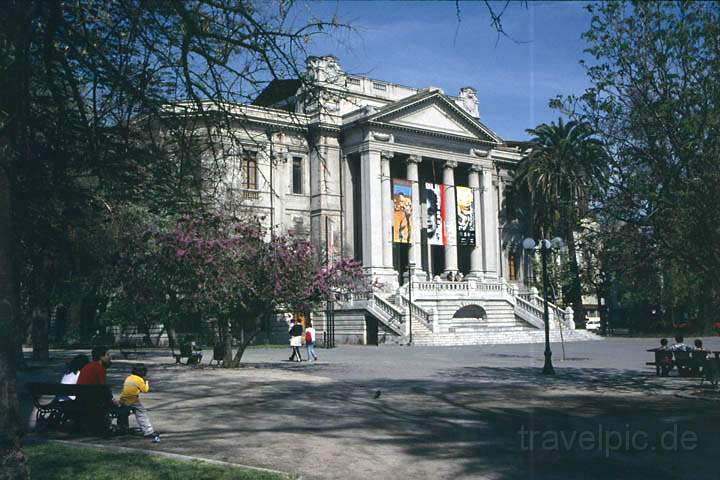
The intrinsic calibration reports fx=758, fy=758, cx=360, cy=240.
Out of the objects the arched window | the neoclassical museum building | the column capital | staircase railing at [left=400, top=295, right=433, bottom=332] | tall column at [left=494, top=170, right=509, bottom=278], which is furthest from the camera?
tall column at [left=494, top=170, right=509, bottom=278]

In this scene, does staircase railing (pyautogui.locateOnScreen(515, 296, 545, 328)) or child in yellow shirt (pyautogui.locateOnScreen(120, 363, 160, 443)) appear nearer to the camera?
child in yellow shirt (pyautogui.locateOnScreen(120, 363, 160, 443))

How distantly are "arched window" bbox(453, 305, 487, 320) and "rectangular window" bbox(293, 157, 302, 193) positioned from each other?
1396 cm

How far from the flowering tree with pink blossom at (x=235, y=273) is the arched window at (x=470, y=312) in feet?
88.7

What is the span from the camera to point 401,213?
50000mm

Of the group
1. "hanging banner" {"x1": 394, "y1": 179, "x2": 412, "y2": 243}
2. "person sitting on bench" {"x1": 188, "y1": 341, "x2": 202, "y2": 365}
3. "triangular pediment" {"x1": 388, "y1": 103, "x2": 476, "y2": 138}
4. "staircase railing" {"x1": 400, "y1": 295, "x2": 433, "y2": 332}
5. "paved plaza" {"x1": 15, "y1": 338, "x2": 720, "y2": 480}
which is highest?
"triangular pediment" {"x1": 388, "y1": 103, "x2": 476, "y2": 138}

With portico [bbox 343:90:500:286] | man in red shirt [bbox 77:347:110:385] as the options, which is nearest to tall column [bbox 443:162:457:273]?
portico [bbox 343:90:500:286]

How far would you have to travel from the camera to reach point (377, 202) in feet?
166

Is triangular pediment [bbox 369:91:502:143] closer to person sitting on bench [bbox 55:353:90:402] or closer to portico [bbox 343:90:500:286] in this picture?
portico [bbox 343:90:500:286]

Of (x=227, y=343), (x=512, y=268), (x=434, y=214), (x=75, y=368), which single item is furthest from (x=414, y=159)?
(x=75, y=368)

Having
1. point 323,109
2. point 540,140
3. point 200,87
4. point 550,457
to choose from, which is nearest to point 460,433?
point 550,457

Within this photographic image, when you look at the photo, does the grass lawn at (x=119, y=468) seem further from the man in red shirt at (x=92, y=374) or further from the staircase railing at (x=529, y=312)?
the staircase railing at (x=529, y=312)

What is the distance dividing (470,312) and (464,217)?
6.83 metres

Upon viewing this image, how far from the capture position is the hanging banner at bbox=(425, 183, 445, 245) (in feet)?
167

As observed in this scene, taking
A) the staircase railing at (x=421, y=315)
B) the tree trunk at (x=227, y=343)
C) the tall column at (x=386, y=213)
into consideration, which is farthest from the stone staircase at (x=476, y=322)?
the tree trunk at (x=227, y=343)
